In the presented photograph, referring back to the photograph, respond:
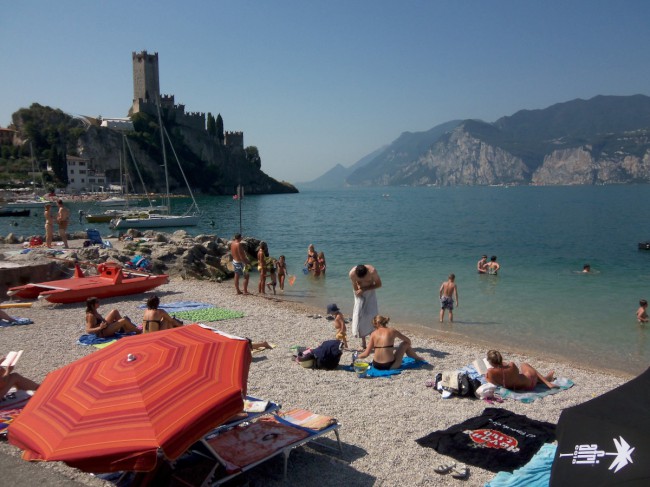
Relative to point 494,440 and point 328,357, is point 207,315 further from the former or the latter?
point 494,440

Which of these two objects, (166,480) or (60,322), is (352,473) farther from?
(60,322)

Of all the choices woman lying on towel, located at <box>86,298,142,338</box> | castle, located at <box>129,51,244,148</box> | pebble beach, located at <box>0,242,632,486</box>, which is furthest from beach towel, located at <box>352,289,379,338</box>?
castle, located at <box>129,51,244,148</box>

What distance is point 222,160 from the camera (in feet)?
427

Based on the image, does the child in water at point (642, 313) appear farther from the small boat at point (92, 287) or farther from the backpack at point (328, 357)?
the small boat at point (92, 287)

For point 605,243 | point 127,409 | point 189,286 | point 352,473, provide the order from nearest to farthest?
point 127,409, point 352,473, point 189,286, point 605,243

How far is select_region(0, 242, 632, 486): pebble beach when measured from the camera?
207 inches

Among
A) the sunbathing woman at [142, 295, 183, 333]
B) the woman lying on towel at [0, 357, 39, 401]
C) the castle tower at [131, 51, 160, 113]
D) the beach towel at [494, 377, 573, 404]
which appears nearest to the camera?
the woman lying on towel at [0, 357, 39, 401]

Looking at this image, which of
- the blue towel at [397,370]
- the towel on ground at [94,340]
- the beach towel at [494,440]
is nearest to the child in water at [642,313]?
the blue towel at [397,370]

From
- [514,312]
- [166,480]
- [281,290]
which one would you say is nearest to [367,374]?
[166,480]

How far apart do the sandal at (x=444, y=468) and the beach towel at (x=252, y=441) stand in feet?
4.46

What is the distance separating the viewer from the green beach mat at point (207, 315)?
12.2 m

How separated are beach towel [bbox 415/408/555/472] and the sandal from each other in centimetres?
19

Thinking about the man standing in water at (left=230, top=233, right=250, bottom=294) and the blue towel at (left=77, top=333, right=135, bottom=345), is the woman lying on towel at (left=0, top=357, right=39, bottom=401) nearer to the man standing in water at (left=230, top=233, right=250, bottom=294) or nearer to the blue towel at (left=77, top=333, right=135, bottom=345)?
the blue towel at (left=77, top=333, right=135, bottom=345)

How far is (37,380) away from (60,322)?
3.93 metres
